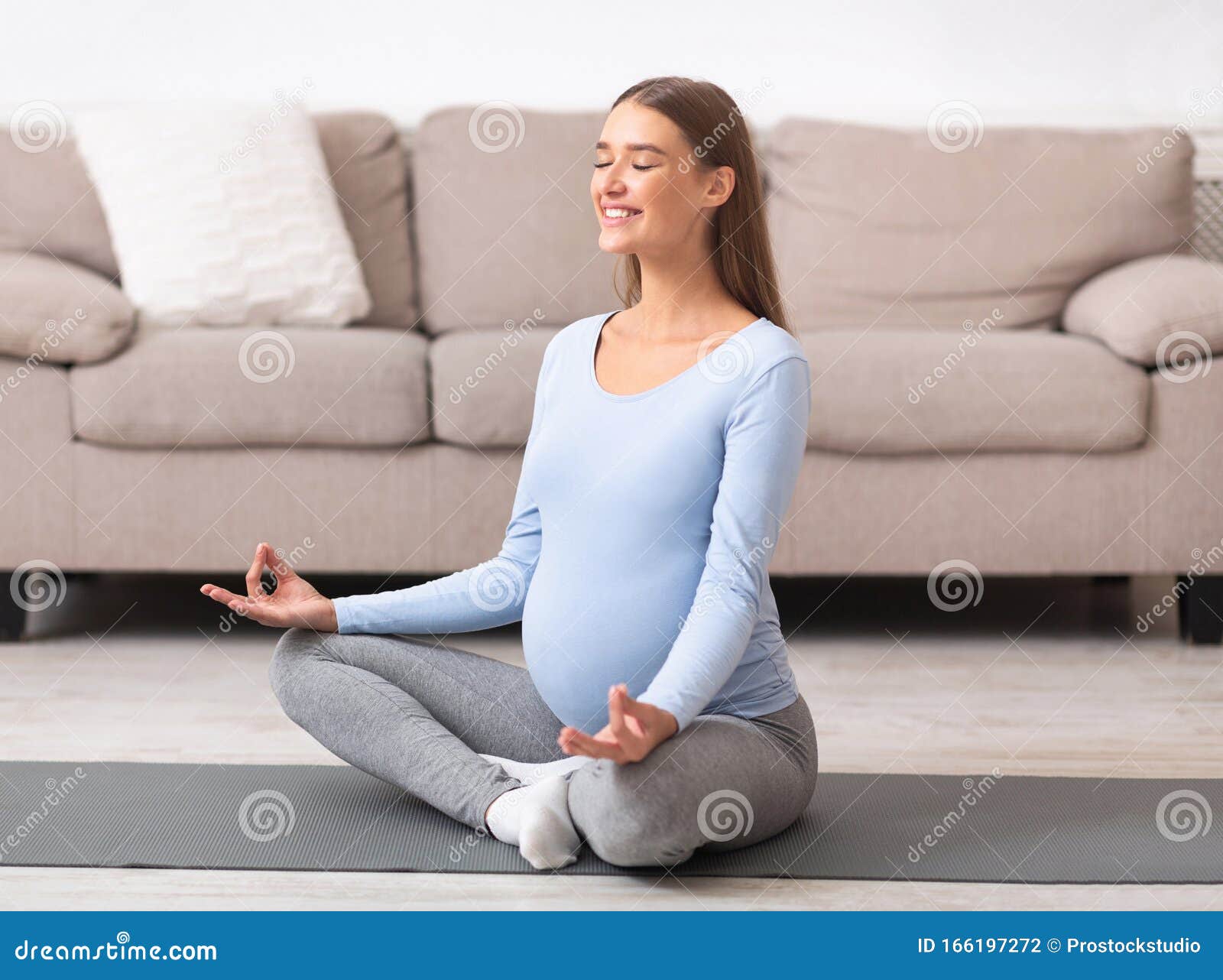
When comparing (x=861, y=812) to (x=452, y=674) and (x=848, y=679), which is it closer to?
(x=452, y=674)

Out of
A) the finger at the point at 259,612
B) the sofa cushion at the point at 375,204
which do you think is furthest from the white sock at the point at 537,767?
the sofa cushion at the point at 375,204

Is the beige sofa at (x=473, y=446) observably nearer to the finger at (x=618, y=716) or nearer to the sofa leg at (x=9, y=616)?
the sofa leg at (x=9, y=616)

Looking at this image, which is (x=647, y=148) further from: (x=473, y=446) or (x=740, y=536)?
(x=473, y=446)

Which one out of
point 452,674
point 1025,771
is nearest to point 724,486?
point 452,674

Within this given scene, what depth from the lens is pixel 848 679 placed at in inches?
82.2

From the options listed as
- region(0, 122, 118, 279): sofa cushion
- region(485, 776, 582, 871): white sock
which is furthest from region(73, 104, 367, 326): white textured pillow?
region(485, 776, 582, 871): white sock

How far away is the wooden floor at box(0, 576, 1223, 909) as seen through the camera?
1.22 metres

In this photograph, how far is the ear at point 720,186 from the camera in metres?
1.32

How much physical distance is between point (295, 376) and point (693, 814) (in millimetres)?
1247

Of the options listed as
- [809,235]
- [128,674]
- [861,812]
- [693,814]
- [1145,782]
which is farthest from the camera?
[809,235]

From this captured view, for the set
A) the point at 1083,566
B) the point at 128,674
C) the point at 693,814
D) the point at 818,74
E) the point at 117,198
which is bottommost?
the point at 128,674

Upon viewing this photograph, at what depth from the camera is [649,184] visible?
4.25ft

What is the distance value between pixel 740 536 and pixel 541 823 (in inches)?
12.8

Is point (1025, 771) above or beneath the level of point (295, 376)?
beneath
